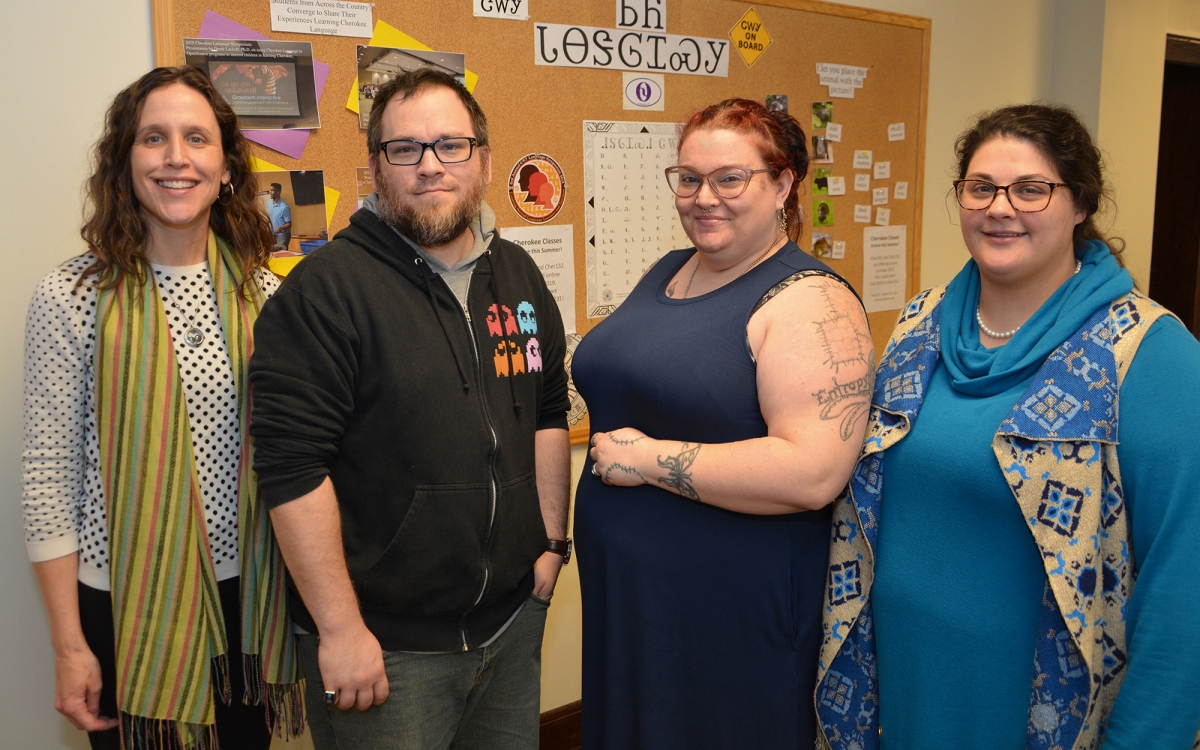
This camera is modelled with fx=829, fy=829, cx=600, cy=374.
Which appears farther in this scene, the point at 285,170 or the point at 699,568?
the point at 285,170

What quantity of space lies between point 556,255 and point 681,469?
1045 mm

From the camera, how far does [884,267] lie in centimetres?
288

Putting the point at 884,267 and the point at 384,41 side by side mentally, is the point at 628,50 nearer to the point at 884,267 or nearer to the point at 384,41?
the point at 384,41

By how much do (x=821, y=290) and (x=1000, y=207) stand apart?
29 centimetres

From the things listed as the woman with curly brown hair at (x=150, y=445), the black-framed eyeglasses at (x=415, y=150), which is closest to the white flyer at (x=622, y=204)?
the black-framed eyeglasses at (x=415, y=150)

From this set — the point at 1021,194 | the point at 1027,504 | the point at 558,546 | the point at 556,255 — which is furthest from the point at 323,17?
the point at 1027,504

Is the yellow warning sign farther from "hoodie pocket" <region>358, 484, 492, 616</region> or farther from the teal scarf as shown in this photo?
"hoodie pocket" <region>358, 484, 492, 616</region>

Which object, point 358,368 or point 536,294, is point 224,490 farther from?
point 536,294

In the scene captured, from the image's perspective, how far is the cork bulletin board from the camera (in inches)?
73.7

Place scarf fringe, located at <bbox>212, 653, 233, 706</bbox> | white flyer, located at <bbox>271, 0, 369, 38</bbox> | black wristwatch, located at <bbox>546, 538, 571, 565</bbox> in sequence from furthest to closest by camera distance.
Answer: white flyer, located at <bbox>271, 0, 369, 38</bbox> < black wristwatch, located at <bbox>546, 538, 571, 565</bbox> < scarf fringe, located at <bbox>212, 653, 233, 706</bbox>

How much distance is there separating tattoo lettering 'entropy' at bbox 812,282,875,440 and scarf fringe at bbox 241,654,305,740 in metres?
1.10

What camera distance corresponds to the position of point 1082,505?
1157 mm

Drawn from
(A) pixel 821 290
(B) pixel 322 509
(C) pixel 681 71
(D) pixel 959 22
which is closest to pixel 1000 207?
(A) pixel 821 290

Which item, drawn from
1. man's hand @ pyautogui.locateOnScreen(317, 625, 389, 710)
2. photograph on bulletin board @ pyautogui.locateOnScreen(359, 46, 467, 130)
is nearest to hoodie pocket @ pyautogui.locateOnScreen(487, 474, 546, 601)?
man's hand @ pyautogui.locateOnScreen(317, 625, 389, 710)
